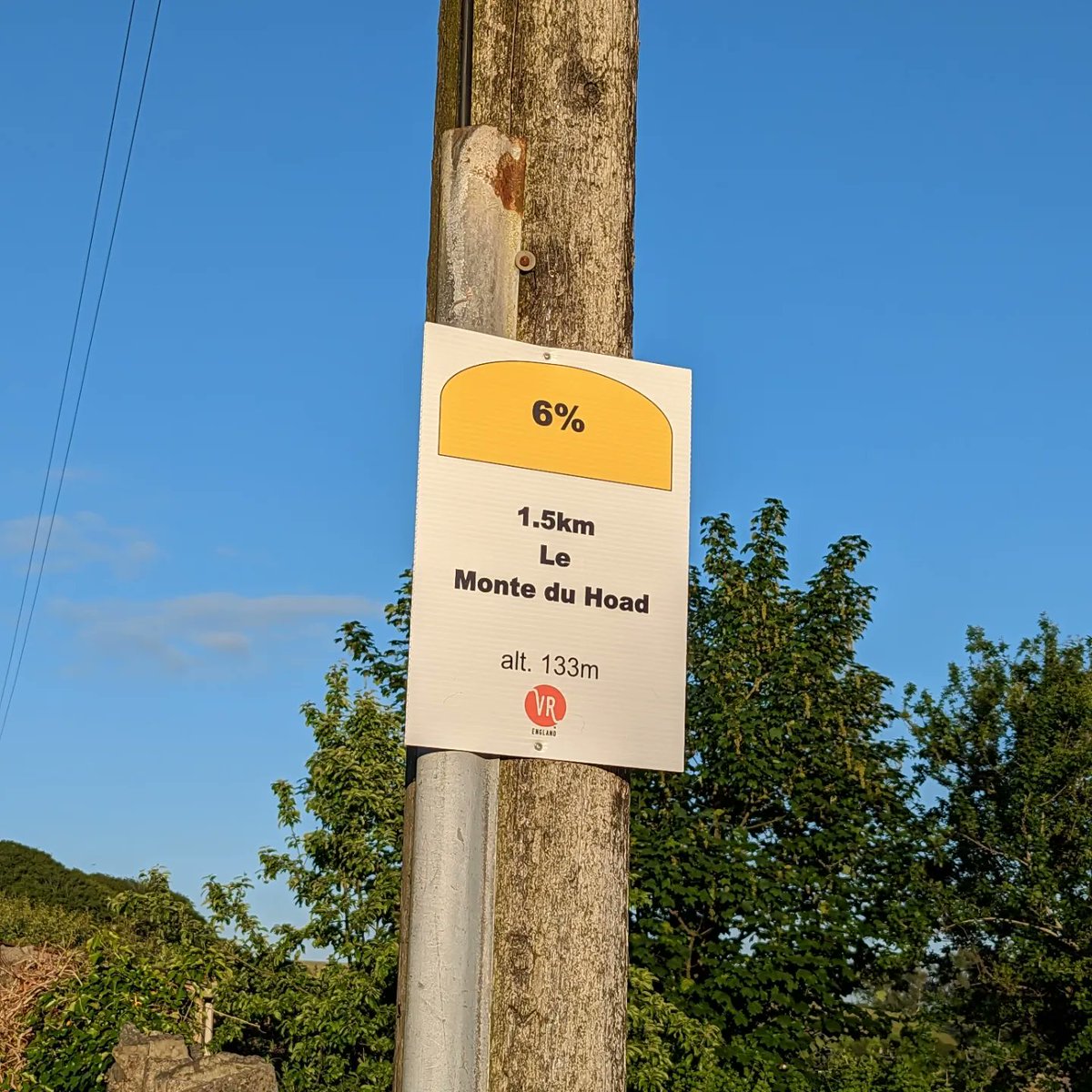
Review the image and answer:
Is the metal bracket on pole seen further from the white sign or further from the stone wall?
the stone wall

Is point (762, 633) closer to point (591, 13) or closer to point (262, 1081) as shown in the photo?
point (262, 1081)

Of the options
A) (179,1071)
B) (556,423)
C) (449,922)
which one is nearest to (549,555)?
(556,423)

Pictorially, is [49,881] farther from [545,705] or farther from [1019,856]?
[545,705]

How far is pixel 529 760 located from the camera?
262cm

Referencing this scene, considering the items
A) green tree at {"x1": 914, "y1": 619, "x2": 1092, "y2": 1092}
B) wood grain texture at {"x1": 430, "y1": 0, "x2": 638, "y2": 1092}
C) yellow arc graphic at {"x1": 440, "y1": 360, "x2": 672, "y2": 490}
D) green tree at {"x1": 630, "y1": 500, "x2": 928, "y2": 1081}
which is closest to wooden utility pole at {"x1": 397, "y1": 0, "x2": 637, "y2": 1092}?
wood grain texture at {"x1": 430, "y1": 0, "x2": 638, "y2": 1092}

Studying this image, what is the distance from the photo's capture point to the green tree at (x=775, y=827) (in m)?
17.9

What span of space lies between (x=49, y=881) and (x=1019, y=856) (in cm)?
2218

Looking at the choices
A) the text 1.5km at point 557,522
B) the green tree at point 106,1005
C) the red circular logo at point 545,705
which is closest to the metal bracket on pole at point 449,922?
the red circular logo at point 545,705

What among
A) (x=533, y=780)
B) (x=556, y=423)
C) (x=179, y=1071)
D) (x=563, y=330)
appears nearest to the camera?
(x=533, y=780)

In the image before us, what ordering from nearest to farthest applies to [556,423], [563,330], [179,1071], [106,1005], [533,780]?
[533,780] < [556,423] < [563,330] < [179,1071] < [106,1005]

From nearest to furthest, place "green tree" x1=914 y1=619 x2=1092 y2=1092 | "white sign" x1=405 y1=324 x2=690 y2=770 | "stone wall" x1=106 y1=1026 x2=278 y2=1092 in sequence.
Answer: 1. "white sign" x1=405 y1=324 x2=690 y2=770
2. "stone wall" x1=106 y1=1026 x2=278 y2=1092
3. "green tree" x1=914 y1=619 x2=1092 y2=1092

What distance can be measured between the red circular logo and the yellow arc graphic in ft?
1.33

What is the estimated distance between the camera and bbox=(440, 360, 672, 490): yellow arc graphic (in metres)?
2.68

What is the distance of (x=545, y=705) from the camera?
2619 mm
